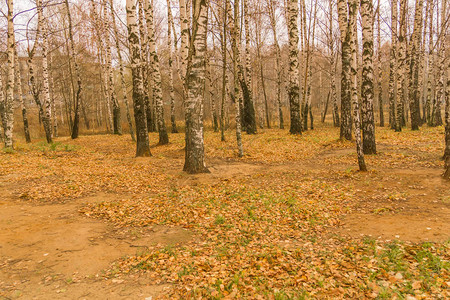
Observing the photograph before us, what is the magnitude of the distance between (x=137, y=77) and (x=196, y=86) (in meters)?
3.78

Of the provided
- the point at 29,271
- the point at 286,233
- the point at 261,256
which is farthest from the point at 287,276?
the point at 29,271

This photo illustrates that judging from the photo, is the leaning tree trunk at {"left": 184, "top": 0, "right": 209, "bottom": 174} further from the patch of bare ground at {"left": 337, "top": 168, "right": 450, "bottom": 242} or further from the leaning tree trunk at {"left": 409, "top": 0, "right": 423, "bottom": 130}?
the leaning tree trunk at {"left": 409, "top": 0, "right": 423, "bottom": 130}

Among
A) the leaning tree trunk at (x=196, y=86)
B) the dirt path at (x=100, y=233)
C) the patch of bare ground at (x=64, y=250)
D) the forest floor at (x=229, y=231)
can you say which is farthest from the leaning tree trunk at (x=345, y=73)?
the patch of bare ground at (x=64, y=250)

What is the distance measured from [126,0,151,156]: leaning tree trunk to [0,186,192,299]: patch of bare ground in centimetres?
563

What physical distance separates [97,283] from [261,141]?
1351 cm

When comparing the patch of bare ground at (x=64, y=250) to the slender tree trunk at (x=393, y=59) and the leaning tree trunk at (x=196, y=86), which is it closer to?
the leaning tree trunk at (x=196, y=86)

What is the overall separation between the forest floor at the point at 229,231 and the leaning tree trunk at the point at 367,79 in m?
0.87

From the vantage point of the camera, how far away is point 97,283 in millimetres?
4148

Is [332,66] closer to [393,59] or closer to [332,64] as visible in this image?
[332,64]

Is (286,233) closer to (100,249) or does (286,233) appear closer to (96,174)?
(100,249)

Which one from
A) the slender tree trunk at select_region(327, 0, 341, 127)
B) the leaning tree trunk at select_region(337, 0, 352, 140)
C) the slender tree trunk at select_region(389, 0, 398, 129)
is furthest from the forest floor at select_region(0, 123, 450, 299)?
the slender tree trunk at select_region(327, 0, 341, 127)

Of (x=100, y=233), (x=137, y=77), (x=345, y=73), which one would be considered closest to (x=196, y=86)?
(x=137, y=77)

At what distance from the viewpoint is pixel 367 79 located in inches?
440

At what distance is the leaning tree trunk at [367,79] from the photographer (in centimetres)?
1048
